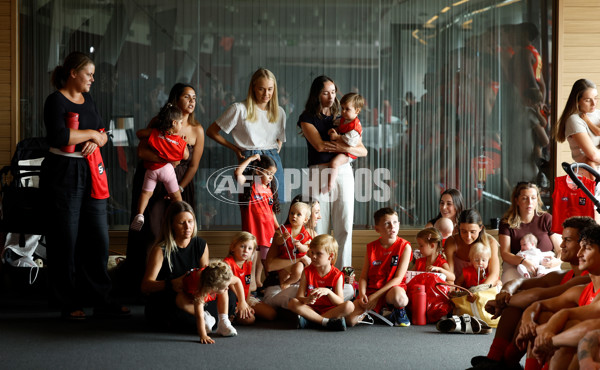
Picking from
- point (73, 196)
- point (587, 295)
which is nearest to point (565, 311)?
point (587, 295)

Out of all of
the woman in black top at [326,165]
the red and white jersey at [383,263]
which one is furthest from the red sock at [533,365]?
the woman in black top at [326,165]

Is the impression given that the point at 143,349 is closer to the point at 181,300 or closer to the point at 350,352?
the point at 181,300

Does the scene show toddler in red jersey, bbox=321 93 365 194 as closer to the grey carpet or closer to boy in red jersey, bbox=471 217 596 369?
the grey carpet

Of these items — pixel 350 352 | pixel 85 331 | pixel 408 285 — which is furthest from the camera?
pixel 408 285

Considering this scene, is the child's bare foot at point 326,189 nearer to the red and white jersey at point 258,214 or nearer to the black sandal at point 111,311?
the red and white jersey at point 258,214

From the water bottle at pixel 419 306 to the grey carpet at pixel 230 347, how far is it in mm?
62

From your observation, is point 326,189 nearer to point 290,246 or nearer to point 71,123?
point 290,246

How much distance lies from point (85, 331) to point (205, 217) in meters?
1.82

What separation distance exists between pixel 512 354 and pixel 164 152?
8.52ft

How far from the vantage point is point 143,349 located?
11.7 feet

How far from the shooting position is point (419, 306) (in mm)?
4281

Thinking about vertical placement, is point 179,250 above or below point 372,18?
below

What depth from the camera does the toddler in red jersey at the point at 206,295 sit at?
3.75m

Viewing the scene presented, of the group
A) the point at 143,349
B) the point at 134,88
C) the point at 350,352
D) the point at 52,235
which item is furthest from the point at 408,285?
the point at 134,88
